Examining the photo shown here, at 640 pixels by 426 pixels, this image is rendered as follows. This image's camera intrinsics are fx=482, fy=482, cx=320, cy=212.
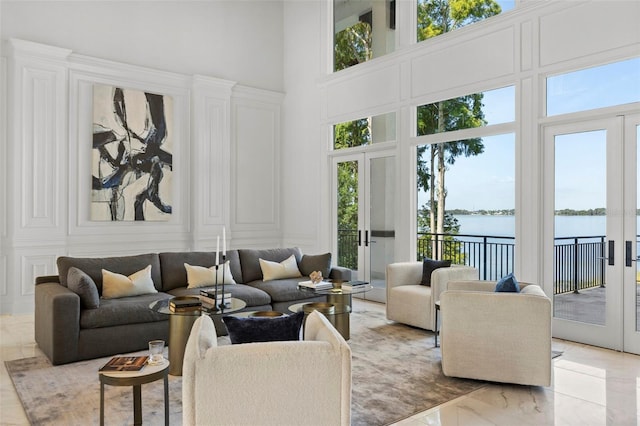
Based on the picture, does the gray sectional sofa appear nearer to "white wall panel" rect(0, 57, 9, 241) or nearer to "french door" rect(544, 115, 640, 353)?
"white wall panel" rect(0, 57, 9, 241)

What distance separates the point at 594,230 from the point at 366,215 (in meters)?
3.18

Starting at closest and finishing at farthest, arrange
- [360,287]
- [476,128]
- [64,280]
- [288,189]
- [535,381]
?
1. [535,381]
2. [64,280]
3. [360,287]
4. [476,128]
5. [288,189]

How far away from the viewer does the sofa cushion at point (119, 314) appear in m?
4.02

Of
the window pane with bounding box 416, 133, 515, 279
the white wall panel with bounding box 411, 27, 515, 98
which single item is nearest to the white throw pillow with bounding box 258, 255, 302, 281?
the window pane with bounding box 416, 133, 515, 279

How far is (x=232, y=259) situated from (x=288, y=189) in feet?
9.84

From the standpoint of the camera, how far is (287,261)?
233 inches

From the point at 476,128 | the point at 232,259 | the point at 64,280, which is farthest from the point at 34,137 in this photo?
the point at 476,128

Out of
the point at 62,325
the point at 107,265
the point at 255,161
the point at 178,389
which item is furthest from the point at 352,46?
the point at 178,389

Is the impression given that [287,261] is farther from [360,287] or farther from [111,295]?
[111,295]

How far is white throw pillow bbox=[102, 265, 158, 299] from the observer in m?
4.52

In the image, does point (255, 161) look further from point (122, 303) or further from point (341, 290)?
point (122, 303)

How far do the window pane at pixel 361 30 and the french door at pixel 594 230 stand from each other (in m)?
2.90

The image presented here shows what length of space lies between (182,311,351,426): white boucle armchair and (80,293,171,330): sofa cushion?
2.48 m

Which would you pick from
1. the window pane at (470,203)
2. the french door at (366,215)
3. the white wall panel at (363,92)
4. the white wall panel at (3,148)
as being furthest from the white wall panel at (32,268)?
the window pane at (470,203)
